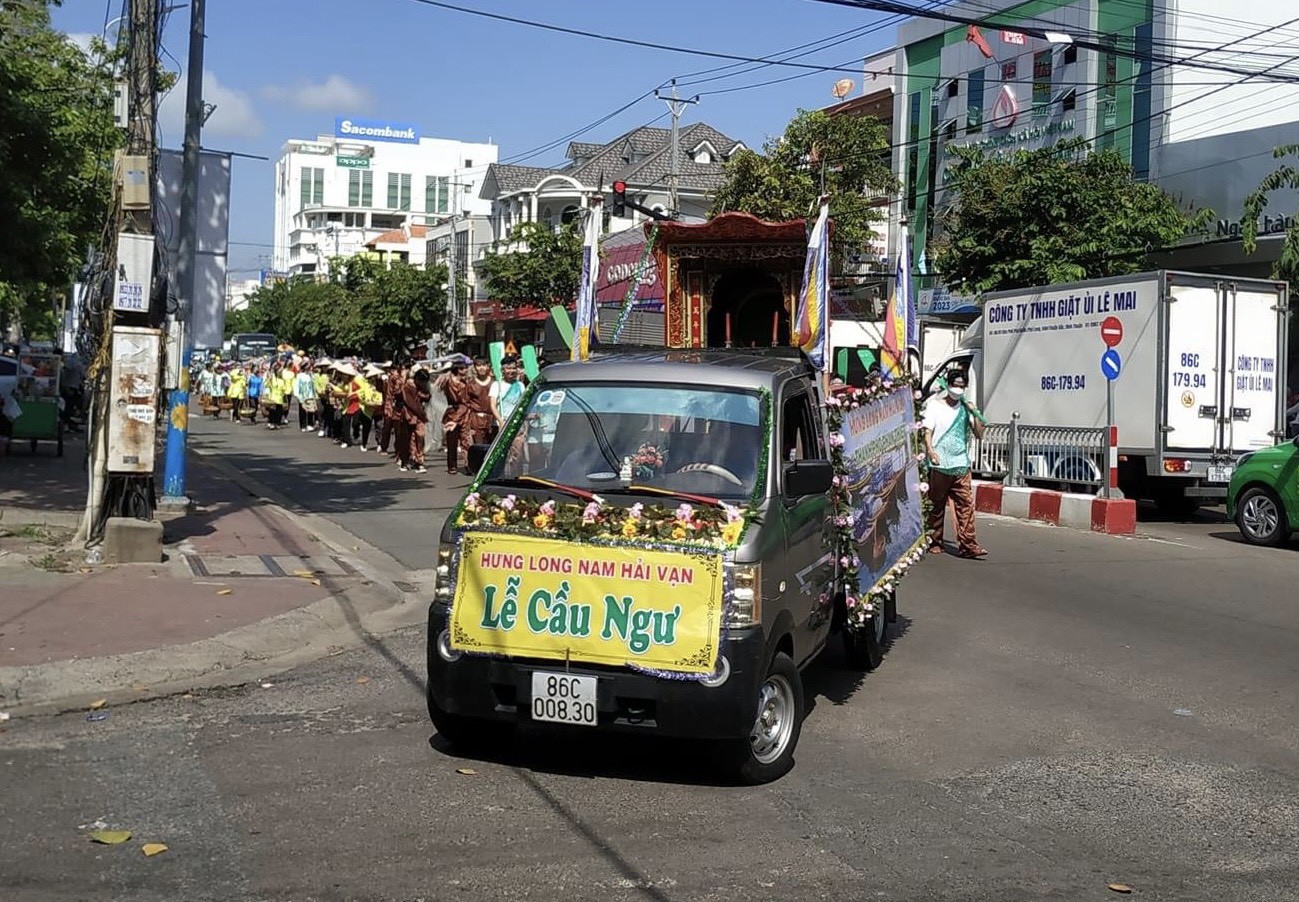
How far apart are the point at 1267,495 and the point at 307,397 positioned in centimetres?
2462

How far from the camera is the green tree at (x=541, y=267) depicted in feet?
157

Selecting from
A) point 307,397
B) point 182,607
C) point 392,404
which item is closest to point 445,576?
point 182,607

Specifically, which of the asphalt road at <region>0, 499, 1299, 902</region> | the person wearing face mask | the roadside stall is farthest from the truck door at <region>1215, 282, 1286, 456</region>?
the roadside stall

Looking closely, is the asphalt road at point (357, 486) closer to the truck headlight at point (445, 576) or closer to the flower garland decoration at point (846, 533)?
the flower garland decoration at point (846, 533)

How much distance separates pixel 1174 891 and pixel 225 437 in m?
30.5

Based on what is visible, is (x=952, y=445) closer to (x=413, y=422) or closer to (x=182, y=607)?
(x=182, y=607)

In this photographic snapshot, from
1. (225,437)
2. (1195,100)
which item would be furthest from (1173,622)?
(225,437)

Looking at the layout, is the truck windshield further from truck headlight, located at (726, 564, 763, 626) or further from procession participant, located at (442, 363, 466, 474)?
procession participant, located at (442, 363, 466, 474)

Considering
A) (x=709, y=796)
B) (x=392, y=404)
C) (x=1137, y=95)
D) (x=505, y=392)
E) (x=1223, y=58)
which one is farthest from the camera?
(x=1137, y=95)

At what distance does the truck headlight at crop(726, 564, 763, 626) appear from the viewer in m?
5.85

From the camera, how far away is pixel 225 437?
3300cm

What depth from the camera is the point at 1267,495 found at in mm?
15586

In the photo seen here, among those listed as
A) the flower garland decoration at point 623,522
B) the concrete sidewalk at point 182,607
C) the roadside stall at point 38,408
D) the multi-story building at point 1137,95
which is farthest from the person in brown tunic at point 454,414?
the flower garland decoration at point 623,522

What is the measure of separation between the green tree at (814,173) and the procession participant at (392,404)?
11578 mm
